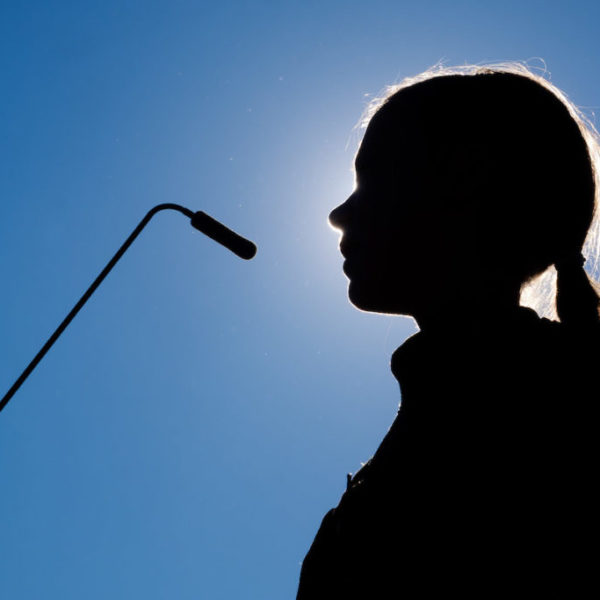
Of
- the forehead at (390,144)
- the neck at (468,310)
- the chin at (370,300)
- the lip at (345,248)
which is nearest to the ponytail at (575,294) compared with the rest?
the neck at (468,310)

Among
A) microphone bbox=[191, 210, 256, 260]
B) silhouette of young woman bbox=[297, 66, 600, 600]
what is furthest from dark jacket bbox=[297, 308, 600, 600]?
microphone bbox=[191, 210, 256, 260]

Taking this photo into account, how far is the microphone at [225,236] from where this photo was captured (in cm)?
Result: 213

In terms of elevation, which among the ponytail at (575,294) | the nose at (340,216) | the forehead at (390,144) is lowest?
the nose at (340,216)

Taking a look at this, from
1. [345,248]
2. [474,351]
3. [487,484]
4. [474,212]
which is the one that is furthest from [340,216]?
[487,484]

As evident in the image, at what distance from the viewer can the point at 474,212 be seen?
5.40ft

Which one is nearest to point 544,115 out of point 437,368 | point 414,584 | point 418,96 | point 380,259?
point 418,96

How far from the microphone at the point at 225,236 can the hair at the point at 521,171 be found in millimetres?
844

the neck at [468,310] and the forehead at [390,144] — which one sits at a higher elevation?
the forehead at [390,144]

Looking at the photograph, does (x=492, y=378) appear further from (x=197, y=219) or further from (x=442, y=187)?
(x=197, y=219)

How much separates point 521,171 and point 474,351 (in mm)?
762

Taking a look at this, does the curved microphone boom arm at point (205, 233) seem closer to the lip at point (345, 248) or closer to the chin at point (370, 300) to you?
the lip at point (345, 248)

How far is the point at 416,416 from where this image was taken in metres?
1.36

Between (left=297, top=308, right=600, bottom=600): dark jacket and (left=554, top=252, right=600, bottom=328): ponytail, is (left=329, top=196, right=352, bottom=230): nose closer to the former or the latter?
(left=297, top=308, right=600, bottom=600): dark jacket

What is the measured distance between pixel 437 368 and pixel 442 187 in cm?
70
